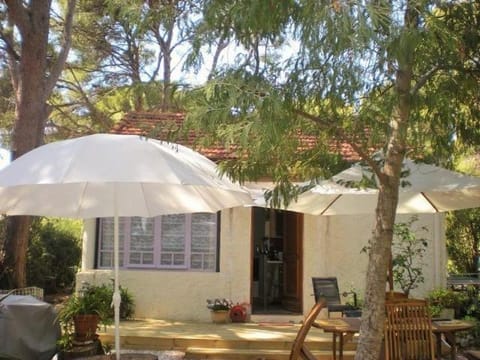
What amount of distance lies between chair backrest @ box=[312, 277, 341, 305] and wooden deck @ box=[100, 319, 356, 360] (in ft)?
2.14

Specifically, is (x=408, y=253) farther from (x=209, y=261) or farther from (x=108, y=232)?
(x=108, y=232)

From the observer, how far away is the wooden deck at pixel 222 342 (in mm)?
9258

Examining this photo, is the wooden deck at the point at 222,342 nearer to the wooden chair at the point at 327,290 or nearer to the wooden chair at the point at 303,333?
the wooden chair at the point at 327,290

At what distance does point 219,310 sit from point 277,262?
2.77 m

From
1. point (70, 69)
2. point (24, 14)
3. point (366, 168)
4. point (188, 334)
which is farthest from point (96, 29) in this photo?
point (366, 168)

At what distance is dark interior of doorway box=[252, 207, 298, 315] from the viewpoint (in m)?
13.3

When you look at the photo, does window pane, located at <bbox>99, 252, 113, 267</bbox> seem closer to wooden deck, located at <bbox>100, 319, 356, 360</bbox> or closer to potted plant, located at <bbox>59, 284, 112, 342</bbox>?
wooden deck, located at <bbox>100, 319, 356, 360</bbox>

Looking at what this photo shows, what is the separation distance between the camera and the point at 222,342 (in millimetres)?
9531

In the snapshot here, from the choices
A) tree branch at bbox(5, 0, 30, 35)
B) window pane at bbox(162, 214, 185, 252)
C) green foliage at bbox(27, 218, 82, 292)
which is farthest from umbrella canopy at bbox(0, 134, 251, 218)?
green foliage at bbox(27, 218, 82, 292)

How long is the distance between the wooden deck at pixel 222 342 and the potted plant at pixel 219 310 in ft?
2.98

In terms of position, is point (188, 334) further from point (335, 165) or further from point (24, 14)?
point (24, 14)

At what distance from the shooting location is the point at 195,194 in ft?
22.1

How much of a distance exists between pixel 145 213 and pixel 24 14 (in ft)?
27.2

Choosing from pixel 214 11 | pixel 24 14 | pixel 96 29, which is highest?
pixel 96 29
